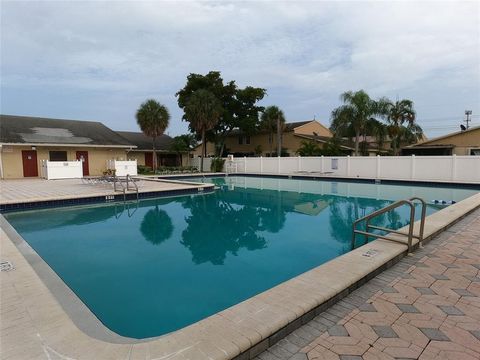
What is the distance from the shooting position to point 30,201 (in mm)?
10617

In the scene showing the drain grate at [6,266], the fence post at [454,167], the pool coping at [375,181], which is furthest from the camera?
the fence post at [454,167]

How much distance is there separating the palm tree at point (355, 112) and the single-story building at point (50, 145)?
17.8m

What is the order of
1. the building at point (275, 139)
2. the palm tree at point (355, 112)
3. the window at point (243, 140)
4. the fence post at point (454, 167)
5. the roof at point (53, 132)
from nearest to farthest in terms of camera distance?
the fence post at point (454, 167) < the roof at point (53, 132) < the palm tree at point (355, 112) < the building at point (275, 139) < the window at point (243, 140)

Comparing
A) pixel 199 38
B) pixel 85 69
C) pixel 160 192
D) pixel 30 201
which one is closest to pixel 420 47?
pixel 199 38

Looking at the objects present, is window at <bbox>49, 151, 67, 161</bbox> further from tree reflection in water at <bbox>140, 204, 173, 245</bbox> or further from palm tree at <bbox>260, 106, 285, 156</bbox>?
palm tree at <bbox>260, 106, 285, 156</bbox>

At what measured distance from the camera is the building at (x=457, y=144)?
2534 cm

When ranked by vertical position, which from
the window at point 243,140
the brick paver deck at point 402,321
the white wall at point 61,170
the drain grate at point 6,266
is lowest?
the brick paver deck at point 402,321

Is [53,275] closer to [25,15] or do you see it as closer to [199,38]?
[25,15]

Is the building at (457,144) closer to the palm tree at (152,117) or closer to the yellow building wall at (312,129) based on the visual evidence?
the yellow building wall at (312,129)

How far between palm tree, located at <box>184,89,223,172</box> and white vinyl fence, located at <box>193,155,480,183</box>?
5.47 meters

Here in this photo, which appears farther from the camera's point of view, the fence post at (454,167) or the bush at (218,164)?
the bush at (218,164)

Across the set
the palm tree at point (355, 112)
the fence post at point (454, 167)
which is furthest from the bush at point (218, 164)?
the fence post at point (454, 167)

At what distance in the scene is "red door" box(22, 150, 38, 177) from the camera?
71.9ft

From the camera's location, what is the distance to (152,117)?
27.0 metres
